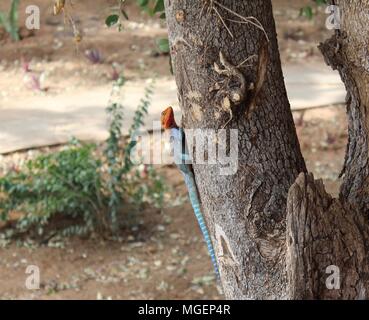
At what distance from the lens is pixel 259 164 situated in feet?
8.39

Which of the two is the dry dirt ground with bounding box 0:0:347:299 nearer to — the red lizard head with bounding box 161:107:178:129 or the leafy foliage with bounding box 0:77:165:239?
the leafy foliage with bounding box 0:77:165:239

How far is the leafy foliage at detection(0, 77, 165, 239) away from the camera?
488cm

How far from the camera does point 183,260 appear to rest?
504 cm

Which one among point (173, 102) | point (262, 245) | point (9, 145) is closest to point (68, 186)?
point (9, 145)

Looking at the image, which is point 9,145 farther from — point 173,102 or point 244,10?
point 244,10

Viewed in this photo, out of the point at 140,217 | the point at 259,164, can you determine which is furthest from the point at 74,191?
the point at 259,164

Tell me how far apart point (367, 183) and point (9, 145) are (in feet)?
13.0

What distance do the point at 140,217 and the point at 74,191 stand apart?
62cm

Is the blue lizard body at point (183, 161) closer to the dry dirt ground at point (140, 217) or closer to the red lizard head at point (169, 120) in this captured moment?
the red lizard head at point (169, 120)

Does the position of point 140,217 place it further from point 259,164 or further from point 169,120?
point 259,164

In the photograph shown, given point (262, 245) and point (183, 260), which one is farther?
point (183, 260)

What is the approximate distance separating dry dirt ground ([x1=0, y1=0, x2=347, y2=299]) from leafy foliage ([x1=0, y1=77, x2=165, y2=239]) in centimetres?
15

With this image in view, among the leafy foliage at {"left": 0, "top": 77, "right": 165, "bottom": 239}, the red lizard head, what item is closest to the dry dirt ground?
the leafy foliage at {"left": 0, "top": 77, "right": 165, "bottom": 239}
